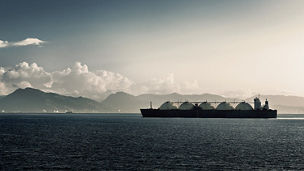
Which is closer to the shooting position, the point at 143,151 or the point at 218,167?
the point at 218,167

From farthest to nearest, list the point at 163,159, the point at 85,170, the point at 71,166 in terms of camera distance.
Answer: the point at 163,159, the point at 71,166, the point at 85,170

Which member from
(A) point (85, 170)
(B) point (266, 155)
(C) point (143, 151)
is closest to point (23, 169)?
(A) point (85, 170)

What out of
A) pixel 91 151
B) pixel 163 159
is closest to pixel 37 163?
pixel 91 151

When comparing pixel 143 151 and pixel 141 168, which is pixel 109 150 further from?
pixel 141 168

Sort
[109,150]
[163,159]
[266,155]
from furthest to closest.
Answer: [109,150]
[266,155]
[163,159]

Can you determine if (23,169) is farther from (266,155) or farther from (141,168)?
(266,155)

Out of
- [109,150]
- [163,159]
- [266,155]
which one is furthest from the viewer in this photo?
[109,150]

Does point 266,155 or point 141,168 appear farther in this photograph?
point 266,155

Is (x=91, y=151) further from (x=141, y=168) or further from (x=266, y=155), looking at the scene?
(x=266, y=155)

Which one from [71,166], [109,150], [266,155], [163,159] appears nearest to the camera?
[71,166]
